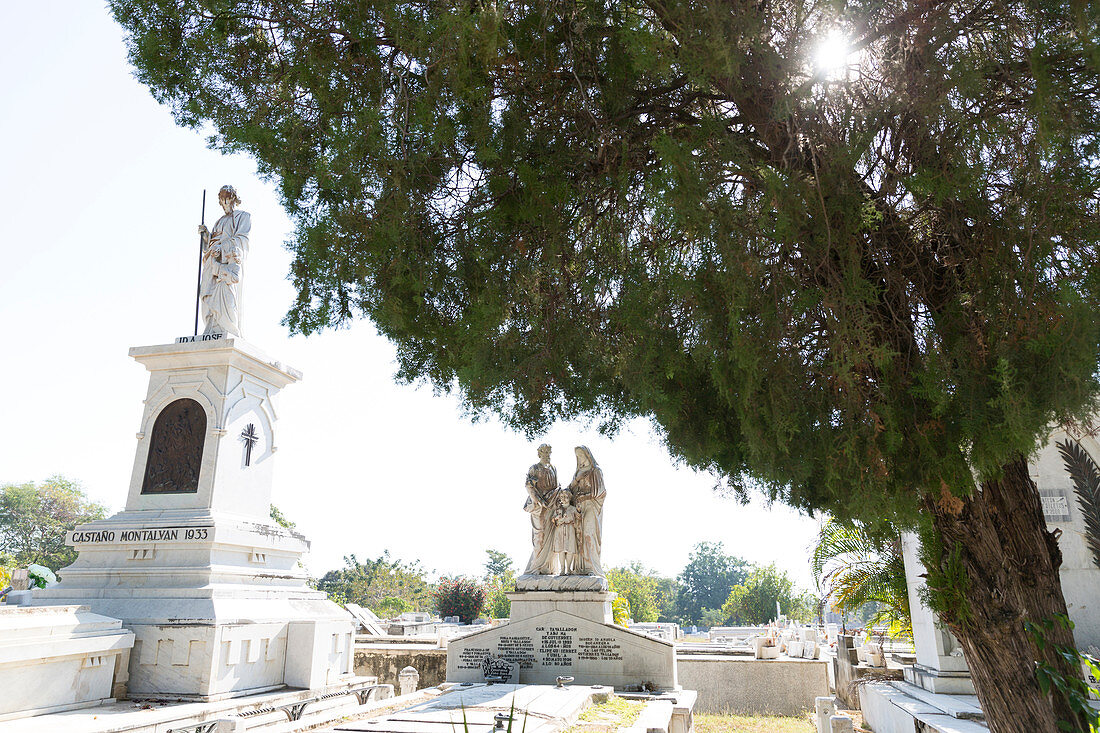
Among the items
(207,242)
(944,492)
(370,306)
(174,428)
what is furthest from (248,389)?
(944,492)

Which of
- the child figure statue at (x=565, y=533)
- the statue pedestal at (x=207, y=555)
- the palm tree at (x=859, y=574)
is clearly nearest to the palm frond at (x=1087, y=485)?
the palm tree at (x=859, y=574)

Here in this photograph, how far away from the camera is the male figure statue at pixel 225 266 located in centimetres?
1030

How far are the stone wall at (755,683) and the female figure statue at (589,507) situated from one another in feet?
9.91

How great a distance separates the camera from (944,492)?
3387mm

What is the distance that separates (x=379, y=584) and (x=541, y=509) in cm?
4926

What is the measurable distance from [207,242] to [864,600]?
39.2 feet

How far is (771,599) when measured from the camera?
2228 inches

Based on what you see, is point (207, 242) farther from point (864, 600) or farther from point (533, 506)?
point (864, 600)

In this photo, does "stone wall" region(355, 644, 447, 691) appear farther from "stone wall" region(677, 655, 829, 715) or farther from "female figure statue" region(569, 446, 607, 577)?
"stone wall" region(677, 655, 829, 715)

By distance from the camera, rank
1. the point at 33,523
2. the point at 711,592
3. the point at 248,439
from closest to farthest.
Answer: the point at 248,439, the point at 33,523, the point at 711,592

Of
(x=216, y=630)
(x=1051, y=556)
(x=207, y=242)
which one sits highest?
(x=207, y=242)

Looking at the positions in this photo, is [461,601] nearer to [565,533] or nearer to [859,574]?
[565,533]

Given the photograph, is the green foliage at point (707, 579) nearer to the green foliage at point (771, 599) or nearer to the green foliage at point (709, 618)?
the green foliage at point (709, 618)

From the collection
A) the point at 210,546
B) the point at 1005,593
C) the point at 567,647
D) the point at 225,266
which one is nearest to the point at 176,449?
the point at 210,546
